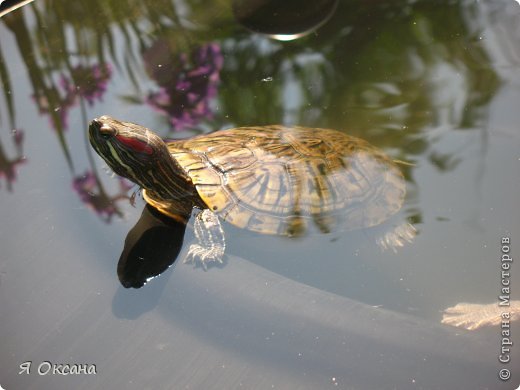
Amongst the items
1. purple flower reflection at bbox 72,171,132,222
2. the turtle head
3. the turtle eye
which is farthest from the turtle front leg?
the turtle eye

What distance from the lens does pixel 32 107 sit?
3.14 m

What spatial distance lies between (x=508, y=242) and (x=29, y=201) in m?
2.23

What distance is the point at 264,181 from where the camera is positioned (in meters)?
2.70

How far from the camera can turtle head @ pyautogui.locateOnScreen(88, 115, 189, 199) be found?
8.32 feet

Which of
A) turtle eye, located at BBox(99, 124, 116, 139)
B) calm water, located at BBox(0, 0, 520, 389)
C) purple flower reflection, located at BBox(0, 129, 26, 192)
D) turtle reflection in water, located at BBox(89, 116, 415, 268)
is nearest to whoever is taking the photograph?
calm water, located at BBox(0, 0, 520, 389)

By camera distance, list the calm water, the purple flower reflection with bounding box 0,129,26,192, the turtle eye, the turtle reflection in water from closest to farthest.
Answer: the calm water → the turtle eye → the turtle reflection in water → the purple flower reflection with bounding box 0,129,26,192

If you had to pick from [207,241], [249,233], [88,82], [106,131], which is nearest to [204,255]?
[207,241]

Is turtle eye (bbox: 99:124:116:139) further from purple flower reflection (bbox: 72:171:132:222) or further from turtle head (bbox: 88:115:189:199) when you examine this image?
purple flower reflection (bbox: 72:171:132:222)

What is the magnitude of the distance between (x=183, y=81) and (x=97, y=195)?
935 mm

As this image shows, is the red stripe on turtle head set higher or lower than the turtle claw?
higher

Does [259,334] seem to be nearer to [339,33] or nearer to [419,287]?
[419,287]

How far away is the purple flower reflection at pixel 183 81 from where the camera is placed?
3164mm

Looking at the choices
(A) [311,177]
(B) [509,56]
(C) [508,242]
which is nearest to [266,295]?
(A) [311,177]


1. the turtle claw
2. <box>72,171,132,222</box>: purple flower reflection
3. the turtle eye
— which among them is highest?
the turtle eye
